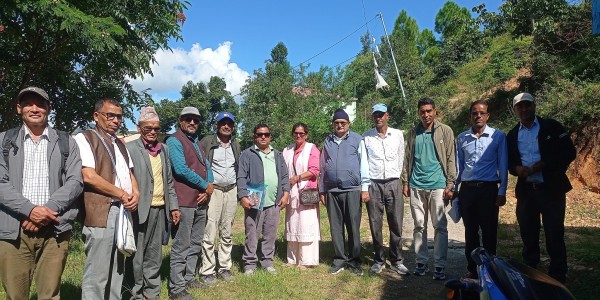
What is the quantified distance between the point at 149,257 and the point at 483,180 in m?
3.45

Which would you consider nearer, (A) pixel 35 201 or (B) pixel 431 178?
(A) pixel 35 201

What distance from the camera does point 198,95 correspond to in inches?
1492

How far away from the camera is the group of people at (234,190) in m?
3.05

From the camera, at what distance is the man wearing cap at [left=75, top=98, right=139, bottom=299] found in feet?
10.6

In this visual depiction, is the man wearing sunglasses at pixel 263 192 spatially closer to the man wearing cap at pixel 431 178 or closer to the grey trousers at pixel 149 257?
the grey trousers at pixel 149 257

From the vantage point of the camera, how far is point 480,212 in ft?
14.3

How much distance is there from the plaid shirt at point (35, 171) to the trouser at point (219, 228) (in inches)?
79.5

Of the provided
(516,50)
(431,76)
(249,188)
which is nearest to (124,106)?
(249,188)

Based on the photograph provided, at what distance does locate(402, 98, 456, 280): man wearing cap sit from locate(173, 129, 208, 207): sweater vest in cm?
246

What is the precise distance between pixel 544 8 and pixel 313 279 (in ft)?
39.6

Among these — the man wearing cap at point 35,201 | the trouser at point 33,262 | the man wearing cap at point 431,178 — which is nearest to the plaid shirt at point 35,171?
the man wearing cap at point 35,201

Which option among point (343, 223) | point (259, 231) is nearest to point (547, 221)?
point (343, 223)

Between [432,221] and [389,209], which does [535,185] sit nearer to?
[432,221]

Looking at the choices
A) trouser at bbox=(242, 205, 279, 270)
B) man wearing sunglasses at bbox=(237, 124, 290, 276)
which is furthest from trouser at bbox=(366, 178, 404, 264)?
trouser at bbox=(242, 205, 279, 270)
